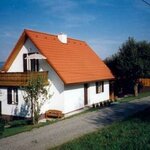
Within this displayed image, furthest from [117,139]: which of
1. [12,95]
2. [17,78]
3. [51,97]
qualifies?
[12,95]

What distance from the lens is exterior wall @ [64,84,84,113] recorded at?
22872 millimetres

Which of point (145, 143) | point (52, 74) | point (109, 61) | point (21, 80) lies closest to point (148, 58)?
point (109, 61)

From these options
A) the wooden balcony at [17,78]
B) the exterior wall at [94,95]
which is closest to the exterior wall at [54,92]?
the wooden balcony at [17,78]

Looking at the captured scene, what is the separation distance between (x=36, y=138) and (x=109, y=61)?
2204cm

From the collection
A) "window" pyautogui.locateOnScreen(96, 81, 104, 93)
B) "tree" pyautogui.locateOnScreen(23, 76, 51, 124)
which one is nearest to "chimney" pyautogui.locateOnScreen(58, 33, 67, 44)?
"window" pyautogui.locateOnScreen(96, 81, 104, 93)

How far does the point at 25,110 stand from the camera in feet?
75.1

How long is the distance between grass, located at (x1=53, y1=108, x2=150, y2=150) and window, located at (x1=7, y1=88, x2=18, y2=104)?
1059 centimetres

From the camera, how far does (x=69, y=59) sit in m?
25.7

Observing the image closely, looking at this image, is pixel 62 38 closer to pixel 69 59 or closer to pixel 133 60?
pixel 69 59

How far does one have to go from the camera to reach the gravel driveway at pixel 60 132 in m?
13.5

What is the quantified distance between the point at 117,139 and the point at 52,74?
1122 cm

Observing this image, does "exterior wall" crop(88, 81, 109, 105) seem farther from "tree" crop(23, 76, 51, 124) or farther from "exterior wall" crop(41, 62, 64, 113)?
"tree" crop(23, 76, 51, 124)

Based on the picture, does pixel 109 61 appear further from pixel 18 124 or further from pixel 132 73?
pixel 18 124

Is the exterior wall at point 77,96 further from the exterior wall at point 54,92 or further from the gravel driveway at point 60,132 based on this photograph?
the gravel driveway at point 60,132
